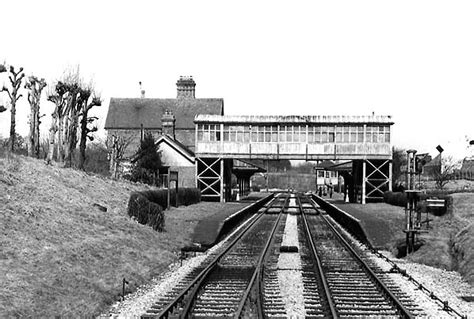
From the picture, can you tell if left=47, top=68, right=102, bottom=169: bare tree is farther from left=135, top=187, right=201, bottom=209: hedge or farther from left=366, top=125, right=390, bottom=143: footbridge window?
left=366, top=125, right=390, bottom=143: footbridge window

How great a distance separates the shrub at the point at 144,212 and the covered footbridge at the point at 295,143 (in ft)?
78.2

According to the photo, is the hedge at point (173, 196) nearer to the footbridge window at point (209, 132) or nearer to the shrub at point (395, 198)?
the footbridge window at point (209, 132)

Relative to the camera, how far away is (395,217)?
95.0 ft

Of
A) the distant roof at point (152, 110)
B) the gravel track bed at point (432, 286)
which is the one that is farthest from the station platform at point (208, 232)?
the distant roof at point (152, 110)

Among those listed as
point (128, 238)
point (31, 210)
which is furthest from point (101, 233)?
point (31, 210)

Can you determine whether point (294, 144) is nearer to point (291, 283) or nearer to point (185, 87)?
point (291, 283)

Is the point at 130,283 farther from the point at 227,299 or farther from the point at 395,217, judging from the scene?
the point at 395,217

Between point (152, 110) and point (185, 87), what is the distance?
584 centimetres

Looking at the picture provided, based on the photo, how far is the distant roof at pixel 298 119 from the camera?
46.5 m

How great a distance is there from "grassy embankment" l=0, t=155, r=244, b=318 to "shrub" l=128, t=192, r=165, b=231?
50 cm

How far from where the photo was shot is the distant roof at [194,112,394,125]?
46500 mm

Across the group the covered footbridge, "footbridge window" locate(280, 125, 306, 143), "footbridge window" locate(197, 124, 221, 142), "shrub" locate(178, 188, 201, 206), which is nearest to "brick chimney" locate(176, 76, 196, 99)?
"footbridge window" locate(197, 124, 221, 142)

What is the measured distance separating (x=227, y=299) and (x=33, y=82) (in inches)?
857

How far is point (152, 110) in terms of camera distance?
7619 cm
